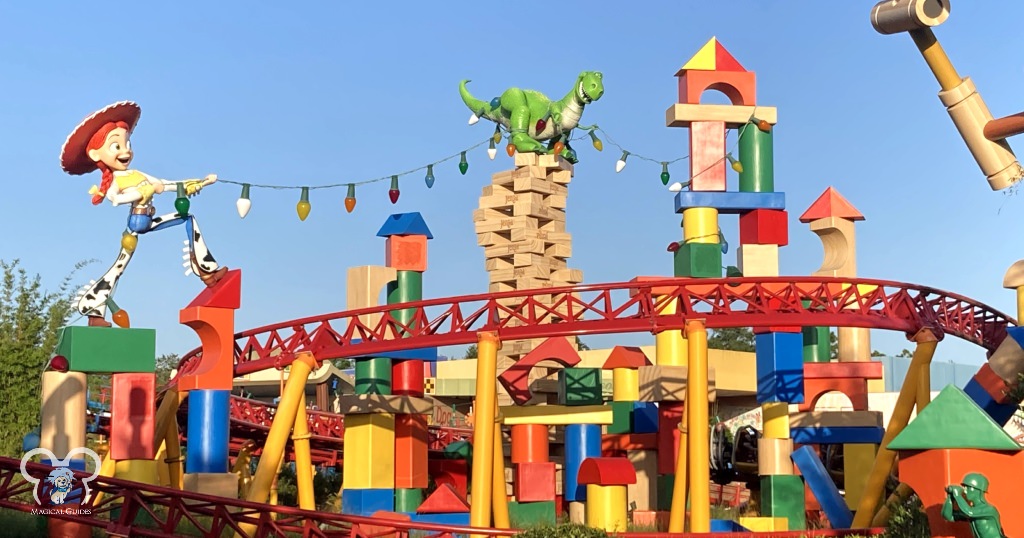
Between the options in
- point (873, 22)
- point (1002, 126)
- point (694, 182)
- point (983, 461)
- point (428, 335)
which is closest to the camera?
point (1002, 126)

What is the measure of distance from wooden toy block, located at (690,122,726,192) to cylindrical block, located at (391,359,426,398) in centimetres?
620

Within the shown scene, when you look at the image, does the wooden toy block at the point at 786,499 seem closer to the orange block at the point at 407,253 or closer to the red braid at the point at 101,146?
the orange block at the point at 407,253

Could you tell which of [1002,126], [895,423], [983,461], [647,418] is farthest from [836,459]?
[1002,126]

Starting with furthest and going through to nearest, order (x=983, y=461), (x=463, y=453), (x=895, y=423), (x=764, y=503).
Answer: (x=463, y=453), (x=764, y=503), (x=895, y=423), (x=983, y=461)

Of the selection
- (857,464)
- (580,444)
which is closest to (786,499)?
(857,464)

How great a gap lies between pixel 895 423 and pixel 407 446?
9026 millimetres

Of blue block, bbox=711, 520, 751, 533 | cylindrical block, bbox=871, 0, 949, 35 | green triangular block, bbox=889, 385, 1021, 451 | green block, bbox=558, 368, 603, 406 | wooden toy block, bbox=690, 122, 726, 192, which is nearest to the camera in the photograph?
green triangular block, bbox=889, 385, 1021, 451

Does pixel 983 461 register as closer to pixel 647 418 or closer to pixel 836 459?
pixel 647 418

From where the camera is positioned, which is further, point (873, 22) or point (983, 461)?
point (873, 22)

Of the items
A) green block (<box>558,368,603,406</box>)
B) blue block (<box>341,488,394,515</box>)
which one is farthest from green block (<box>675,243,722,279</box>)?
blue block (<box>341,488,394,515</box>)

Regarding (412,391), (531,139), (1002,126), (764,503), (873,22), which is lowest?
(764,503)

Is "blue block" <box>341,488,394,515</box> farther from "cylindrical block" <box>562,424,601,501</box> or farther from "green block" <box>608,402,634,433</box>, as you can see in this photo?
"green block" <box>608,402,634,433</box>

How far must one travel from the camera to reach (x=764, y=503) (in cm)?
2378

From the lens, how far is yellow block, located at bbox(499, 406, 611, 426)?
24469 millimetres
